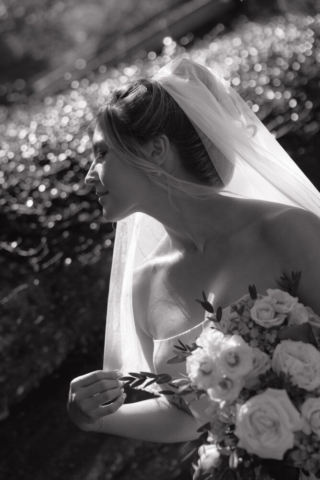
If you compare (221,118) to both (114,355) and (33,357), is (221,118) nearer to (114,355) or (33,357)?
(114,355)

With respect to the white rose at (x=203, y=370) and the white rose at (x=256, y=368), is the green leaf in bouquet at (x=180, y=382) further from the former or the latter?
the white rose at (x=256, y=368)

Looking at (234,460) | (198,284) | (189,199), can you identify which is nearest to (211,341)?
(234,460)

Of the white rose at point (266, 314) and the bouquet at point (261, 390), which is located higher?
the white rose at point (266, 314)

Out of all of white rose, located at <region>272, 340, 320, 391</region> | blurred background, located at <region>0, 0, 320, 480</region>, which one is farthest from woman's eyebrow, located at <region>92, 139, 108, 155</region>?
blurred background, located at <region>0, 0, 320, 480</region>

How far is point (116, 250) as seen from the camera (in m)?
2.96

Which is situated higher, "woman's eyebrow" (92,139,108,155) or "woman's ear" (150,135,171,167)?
"woman's eyebrow" (92,139,108,155)

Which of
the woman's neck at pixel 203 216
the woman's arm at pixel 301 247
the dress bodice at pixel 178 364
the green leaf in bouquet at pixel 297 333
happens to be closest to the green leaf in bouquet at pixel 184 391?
the green leaf in bouquet at pixel 297 333

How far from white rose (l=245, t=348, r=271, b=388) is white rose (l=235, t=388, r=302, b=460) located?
66mm

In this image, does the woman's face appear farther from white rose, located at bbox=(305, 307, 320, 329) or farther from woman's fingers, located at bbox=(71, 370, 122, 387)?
white rose, located at bbox=(305, 307, 320, 329)

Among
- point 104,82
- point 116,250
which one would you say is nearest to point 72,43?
point 104,82

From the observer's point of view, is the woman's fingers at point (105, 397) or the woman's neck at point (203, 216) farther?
the woman's neck at point (203, 216)

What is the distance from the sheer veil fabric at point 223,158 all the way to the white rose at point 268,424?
969mm

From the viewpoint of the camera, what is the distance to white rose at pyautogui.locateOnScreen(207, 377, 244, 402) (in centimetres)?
171

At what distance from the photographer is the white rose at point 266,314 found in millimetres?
1823
